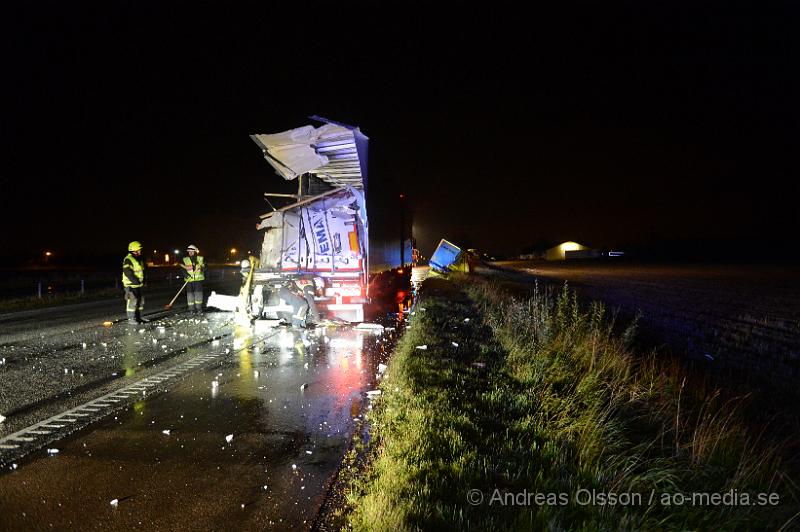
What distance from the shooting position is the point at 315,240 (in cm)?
1245

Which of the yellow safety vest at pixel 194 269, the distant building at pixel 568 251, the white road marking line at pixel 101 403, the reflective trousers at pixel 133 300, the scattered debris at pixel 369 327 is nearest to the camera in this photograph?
the white road marking line at pixel 101 403

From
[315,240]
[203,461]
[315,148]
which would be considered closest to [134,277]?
[315,240]

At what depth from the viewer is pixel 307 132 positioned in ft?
33.2

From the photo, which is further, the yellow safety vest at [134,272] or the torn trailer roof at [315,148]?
the yellow safety vest at [134,272]

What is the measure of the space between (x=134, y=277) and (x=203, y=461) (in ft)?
27.2

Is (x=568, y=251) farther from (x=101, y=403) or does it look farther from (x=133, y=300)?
(x=101, y=403)

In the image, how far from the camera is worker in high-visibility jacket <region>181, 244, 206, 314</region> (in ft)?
41.8

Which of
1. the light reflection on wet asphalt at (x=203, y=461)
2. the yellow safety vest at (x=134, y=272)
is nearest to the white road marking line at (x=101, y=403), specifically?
the light reflection on wet asphalt at (x=203, y=461)

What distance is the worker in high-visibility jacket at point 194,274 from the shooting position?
12.7m

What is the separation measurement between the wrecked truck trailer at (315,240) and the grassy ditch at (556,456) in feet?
17.8

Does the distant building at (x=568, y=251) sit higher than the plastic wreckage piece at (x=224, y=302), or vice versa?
the distant building at (x=568, y=251)

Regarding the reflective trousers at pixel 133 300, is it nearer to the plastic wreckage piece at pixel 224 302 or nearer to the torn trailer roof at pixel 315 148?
the plastic wreckage piece at pixel 224 302

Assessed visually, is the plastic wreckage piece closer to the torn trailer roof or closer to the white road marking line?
the torn trailer roof

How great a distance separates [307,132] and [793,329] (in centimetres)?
1202
